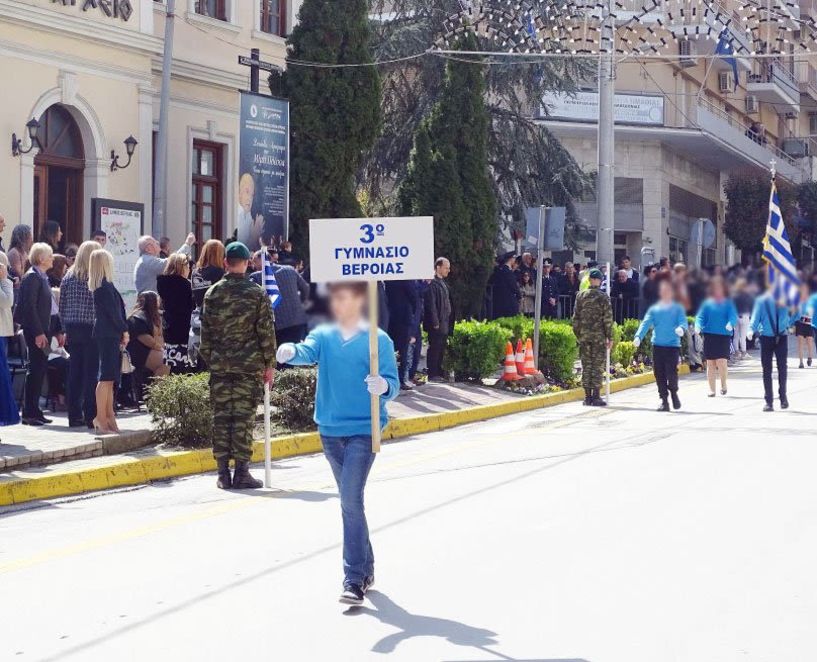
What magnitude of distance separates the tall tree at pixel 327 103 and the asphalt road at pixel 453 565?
12192mm

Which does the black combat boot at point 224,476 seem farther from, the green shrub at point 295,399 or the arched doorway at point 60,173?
the arched doorway at point 60,173

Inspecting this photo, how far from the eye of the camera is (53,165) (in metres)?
23.8

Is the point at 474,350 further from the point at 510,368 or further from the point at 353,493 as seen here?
the point at 353,493

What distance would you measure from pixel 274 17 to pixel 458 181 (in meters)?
5.99

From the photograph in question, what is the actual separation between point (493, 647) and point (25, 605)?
8.47 ft

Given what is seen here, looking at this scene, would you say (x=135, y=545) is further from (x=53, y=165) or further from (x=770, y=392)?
(x=53, y=165)

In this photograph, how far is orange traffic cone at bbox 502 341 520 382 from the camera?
21703 mm

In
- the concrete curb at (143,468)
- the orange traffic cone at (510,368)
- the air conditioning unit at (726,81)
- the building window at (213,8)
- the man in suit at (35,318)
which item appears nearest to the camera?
the air conditioning unit at (726,81)

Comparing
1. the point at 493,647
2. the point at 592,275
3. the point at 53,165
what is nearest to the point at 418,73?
the point at 53,165

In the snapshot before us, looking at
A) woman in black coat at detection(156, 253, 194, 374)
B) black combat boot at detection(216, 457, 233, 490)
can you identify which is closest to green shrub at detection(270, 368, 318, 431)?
woman in black coat at detection(156, 253, 194, 374)

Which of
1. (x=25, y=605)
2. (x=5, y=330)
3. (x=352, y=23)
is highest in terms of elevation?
(x=352, y=23)

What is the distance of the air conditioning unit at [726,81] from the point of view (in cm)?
452

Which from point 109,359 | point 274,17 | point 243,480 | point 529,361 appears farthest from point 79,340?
point 274,17

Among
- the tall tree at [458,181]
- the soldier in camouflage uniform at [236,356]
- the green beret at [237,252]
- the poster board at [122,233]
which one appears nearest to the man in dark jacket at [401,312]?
the poster board at [122,233]
